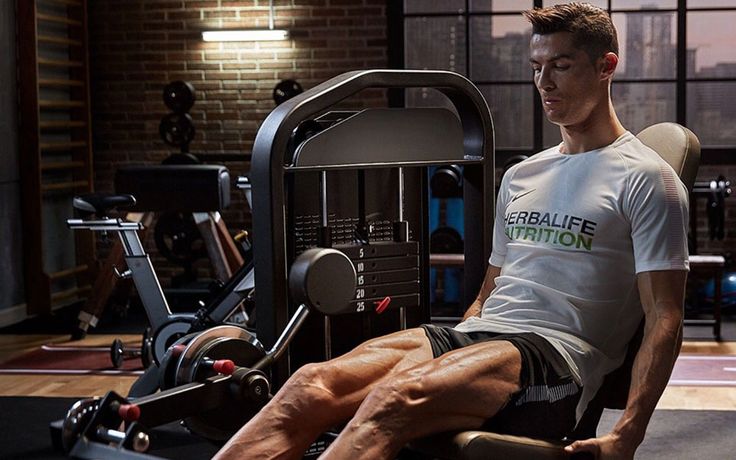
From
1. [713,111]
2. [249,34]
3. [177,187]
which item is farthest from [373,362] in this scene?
[713,111]

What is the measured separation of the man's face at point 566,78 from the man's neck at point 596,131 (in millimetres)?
31

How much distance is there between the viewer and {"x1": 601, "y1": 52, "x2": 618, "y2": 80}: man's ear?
2.26 meters

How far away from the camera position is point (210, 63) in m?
6.84

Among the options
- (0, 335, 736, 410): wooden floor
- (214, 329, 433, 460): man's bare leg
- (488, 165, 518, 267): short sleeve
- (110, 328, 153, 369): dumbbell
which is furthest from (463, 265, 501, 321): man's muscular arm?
(110, 328, 153, 369): dumbbell

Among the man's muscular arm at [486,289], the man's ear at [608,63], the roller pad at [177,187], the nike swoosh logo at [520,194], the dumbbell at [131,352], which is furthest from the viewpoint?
the roller pad at [177,187]

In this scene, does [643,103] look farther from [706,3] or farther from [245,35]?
[245,35]

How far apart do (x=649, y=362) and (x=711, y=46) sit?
5.04 meters

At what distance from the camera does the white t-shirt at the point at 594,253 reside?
215cm

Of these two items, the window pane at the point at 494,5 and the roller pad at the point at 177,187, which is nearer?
the roller pad at the point at 177,187

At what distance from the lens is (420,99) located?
22.6 ft

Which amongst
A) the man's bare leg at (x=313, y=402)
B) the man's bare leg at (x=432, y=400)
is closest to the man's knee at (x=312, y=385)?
the man's bare leg at (x=313, y=402)

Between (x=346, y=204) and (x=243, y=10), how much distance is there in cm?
Result: 430

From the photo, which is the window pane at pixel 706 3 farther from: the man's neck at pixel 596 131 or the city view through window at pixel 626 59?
the man's neck at pixel 596 131

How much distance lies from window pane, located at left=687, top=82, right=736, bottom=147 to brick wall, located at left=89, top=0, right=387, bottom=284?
1.88 meters
